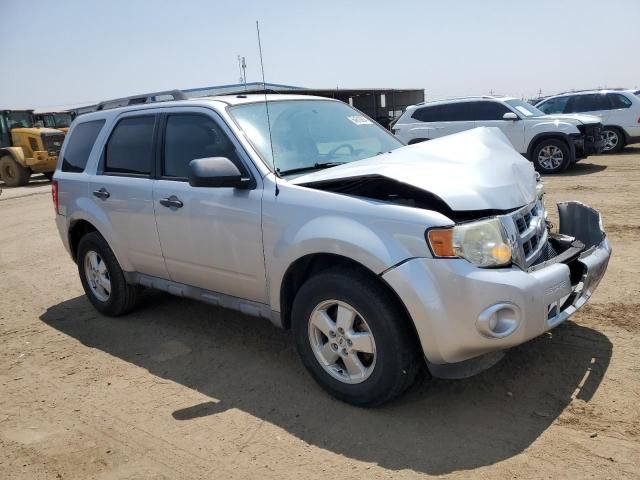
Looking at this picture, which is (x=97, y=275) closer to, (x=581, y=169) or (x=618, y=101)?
(x=581, y=169)

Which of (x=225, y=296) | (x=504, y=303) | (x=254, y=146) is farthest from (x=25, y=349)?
(x=504, y=303)

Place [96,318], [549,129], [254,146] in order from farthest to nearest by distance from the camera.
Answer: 1. [549,129]
2. [96,318]
3. [254,146]

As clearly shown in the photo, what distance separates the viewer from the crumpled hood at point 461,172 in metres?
2.95

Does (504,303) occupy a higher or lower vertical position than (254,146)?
lower

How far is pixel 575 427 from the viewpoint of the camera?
2891 millimetres

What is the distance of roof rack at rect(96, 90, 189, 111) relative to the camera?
16.7 feet

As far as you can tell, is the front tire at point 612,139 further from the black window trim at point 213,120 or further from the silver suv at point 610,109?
the black window trim at point 213,120

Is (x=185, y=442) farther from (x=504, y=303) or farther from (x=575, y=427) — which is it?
(x=575, y=427)

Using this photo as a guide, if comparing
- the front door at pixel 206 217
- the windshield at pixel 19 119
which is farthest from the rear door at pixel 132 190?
the windshield at pixel 19 119

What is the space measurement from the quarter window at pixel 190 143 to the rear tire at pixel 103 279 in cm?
116

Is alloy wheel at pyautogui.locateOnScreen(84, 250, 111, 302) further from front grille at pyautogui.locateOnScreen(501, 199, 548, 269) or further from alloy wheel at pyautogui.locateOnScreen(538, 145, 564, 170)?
alloy wheel at pyautogui.locateOnScreen(538, 145, 564, 170)

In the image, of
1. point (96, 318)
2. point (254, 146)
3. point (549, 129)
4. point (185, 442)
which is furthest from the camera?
point (549, 129)

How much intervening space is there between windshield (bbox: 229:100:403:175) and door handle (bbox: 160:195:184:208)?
75 centimetres

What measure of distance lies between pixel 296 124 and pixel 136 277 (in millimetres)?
1979
